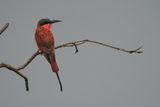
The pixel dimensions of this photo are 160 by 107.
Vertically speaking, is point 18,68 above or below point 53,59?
above

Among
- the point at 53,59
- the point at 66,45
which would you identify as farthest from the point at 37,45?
the point at 66,45

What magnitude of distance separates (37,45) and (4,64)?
13.2 ft

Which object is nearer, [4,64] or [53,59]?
[4,64]

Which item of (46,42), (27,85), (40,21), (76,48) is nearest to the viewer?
(27,85)

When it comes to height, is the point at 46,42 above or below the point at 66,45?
below

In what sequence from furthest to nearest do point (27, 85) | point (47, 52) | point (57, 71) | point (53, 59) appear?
point (47, 52) → point (53, 59) → point (57, 71) → point (27, 85)

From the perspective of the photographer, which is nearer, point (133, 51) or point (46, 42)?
point (133, 51)

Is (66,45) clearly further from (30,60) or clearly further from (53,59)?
(53,59)

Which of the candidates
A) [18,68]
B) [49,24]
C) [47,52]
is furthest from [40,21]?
[18,68]

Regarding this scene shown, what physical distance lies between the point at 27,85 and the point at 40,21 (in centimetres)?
470

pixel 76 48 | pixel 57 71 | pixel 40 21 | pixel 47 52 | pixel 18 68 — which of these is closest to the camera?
pixel 18 68

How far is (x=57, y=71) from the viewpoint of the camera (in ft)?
17.9

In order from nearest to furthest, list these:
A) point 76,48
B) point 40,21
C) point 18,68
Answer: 1. point 18,68
2. point 76,48
3. point 40,21

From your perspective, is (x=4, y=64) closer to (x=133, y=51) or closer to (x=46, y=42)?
(x=133, y=51)
